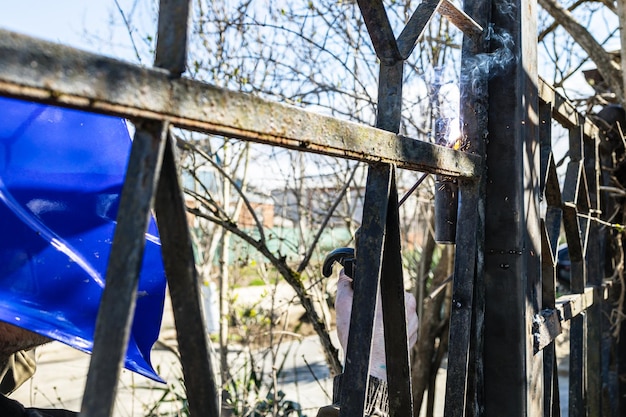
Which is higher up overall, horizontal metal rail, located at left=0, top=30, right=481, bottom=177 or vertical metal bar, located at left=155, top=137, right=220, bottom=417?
horizontal metal rail, located at left=0, top=30, right=481, bottom=177

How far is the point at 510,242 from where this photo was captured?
2.28 metres

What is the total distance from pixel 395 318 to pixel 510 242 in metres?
0.73

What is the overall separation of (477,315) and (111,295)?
163cm

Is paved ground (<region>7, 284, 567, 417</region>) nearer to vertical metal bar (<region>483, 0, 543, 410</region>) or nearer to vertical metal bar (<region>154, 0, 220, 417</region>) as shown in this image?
vertical metal bar (<region>483, 0, 543, 410</region>)

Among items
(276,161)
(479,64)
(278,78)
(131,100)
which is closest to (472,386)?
(479,64)

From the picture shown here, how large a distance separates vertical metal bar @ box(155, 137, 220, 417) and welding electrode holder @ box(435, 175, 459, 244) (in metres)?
A: 1.39

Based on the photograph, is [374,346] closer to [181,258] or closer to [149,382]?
[181,258]

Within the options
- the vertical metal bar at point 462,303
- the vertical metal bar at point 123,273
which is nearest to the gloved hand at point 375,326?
the vertical metal bar at point 462,303

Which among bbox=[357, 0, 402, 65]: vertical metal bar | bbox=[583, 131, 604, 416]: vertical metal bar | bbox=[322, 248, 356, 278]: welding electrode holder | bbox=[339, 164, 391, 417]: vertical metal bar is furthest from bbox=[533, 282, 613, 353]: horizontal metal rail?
bbox=[357, 0, 402, 65]: vertical metal bar

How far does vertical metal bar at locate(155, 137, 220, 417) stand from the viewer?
43.9 inches

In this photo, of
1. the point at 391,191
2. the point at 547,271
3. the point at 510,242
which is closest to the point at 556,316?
the point at 547,271

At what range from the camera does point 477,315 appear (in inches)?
90.7

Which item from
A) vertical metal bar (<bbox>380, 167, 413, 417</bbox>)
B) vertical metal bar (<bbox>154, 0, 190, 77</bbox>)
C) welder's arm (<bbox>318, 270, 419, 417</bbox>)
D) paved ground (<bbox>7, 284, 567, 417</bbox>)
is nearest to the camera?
vertical metal bar (<bbox>154, 0, 190, 77</bbox>)

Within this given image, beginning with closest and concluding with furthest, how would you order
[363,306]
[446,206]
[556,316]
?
[363,306] → [446,206] → [556,316]
